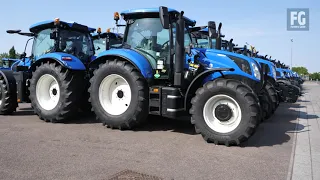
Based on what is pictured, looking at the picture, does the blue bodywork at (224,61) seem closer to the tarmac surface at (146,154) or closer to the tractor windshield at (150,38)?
the tractor windshield at (150,38)

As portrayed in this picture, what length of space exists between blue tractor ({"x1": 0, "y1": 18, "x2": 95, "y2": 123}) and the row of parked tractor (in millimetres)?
24

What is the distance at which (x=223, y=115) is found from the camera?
5.40m

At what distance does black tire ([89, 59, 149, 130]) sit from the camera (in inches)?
240

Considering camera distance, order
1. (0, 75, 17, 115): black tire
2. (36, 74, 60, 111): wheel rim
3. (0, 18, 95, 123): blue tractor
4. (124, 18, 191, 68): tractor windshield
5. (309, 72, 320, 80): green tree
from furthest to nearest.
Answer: (309, 72, 320, 80): green tree
(0, 75, 17, 115): black tire
(36, 74, 60, 111): wheel rim
(0, 18, 95, 123): blue tractor
(124, 18, 191, 68): tractor windshield

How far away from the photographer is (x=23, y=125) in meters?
6.79

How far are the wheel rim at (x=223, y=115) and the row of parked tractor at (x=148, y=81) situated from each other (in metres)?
0.02

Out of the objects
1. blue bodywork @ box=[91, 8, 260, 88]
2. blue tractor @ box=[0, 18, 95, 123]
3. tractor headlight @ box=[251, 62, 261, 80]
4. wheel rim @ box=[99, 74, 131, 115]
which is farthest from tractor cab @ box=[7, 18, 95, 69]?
tractor headlight @ box=[251, 62, 261, 80]

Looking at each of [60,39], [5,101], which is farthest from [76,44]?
[5,101]

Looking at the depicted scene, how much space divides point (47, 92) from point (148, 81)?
301 cm

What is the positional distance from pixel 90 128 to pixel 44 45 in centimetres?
307

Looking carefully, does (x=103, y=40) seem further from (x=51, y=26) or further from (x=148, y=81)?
(x=148, y=81)

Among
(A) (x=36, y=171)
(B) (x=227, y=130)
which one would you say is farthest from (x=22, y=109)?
(B) (x=227, y=130)

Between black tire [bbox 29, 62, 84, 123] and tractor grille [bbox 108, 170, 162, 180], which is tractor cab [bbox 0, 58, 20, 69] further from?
tractor grille [bbox 108, 170, 162, 180]

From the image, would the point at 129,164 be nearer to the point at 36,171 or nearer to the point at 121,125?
the point at 36,171
